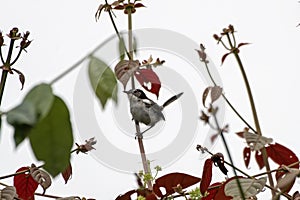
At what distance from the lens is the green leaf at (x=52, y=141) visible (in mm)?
146

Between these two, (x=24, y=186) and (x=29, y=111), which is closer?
(x=29, y=111)

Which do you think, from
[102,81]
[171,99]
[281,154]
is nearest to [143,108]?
[171,99]

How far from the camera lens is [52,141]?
0.15 meters

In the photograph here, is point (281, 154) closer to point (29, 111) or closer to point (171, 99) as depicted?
point (171, 99)

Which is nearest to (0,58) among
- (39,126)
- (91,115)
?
(91,115)

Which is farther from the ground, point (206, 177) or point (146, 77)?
point (146, 77)

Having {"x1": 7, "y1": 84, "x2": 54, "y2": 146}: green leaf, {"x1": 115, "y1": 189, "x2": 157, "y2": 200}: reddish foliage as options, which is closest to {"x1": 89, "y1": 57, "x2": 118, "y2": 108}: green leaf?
{"x1": 7, "y1": 84, "x2": 54, "y2": 146}: green leaf

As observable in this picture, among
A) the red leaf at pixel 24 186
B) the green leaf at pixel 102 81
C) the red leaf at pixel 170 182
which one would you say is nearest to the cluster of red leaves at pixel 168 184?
the red leaf at pixel 170 182

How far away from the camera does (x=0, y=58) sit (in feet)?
1.67

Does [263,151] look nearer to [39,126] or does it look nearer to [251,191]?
[251,191]

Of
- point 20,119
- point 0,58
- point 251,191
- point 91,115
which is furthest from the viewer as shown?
point 0,58

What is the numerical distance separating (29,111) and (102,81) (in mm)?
74

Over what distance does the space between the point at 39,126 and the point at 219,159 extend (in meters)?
0.36

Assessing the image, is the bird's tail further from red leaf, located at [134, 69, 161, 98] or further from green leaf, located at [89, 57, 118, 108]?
green leaf, located at [89, 57, 118, 108]
